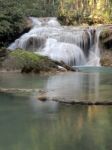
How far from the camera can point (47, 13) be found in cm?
4894

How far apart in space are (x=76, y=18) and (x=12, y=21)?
1471 centimetres

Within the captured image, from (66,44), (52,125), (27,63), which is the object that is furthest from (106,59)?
(52,125)

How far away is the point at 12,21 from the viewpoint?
32.1 m

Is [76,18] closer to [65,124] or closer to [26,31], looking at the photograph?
[26,31]

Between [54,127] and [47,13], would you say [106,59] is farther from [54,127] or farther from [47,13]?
[54,127]

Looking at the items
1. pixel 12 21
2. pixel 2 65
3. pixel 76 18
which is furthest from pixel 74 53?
pixel 76 18

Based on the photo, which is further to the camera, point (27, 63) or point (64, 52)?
point (64, 52)

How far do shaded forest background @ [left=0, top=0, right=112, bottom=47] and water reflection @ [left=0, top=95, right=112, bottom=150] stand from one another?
20.3 meters

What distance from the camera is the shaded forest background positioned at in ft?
102

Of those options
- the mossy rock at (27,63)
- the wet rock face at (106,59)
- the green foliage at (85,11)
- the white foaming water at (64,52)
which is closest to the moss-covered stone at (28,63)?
the mossy rock at (27,63)

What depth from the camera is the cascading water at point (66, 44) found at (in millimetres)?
30500

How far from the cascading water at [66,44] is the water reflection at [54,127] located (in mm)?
20724

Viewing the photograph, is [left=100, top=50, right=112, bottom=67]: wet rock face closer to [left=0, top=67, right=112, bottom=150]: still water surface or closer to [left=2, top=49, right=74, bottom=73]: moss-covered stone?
[left=2, top=49, right=74, bottom=73]: moss-covered stone

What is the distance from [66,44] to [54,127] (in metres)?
24.4
